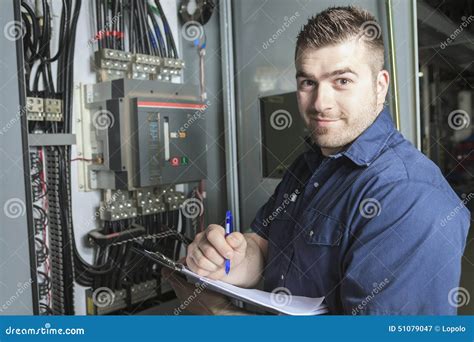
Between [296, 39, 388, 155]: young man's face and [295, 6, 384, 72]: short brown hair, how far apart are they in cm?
2

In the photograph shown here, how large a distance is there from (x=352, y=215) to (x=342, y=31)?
1.59 ft

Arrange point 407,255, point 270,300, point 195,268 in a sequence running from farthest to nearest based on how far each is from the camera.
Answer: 1. point 195,268
2. point 270,300
3. point 407,255

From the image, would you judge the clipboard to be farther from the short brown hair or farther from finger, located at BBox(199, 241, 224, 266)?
the short brown hair

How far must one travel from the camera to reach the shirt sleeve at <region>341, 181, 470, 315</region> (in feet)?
2.68

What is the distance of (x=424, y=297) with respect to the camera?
0.82 m

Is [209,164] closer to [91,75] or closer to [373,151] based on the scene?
[91,75]

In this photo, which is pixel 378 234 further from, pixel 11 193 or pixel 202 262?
pixel 11 193

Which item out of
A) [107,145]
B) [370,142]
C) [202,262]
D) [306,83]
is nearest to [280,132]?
[107,145]

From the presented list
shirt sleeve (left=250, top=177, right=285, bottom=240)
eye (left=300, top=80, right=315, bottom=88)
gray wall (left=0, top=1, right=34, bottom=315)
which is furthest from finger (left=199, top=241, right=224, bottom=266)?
gray wall (left=0, top=1, right=34, bottom=315)

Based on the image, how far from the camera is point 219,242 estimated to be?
3.31 feet

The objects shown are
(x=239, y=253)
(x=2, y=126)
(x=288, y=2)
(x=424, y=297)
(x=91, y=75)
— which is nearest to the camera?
(x=424, y=297)

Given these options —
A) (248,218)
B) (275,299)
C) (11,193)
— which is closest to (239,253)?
(275,299)

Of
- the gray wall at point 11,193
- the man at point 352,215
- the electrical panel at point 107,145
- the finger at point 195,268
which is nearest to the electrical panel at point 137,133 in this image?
the electrical panel at point 107,145

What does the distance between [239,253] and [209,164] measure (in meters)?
1.42
